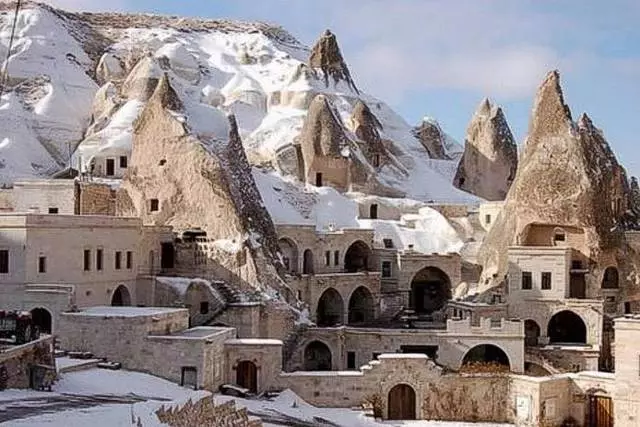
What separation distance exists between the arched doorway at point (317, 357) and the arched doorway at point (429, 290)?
1205cm

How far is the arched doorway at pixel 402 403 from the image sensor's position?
40.5 m

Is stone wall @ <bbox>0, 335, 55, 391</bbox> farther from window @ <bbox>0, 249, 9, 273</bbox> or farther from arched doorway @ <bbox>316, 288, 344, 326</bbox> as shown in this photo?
arched doorway @ <bbox>316, 288, 344, 326</bbox>

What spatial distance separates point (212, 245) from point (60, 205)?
30.5 feet

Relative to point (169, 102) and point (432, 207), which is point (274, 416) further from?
point (432, 207)

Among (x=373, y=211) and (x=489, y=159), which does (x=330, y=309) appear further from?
(x=489, y=159)

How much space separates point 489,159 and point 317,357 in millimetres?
35896

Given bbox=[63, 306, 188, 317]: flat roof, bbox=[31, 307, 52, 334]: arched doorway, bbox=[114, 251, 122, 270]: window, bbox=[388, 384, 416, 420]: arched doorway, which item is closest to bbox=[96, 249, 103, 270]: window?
bbox=[114, 251, 122, 270]: window

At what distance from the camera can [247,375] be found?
39656 millimetres

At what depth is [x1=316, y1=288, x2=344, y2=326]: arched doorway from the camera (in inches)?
Answer: 2164

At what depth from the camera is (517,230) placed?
5247 centimetres

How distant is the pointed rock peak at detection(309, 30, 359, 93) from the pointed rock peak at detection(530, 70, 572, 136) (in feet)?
108

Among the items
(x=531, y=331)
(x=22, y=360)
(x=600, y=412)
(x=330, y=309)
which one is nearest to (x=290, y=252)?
(x=330, y=309)

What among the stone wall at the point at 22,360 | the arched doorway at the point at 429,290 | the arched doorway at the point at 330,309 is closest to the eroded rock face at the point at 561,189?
the arched doorway at the point at 429,290

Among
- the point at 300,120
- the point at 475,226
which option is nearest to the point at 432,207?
the point at 475,226
